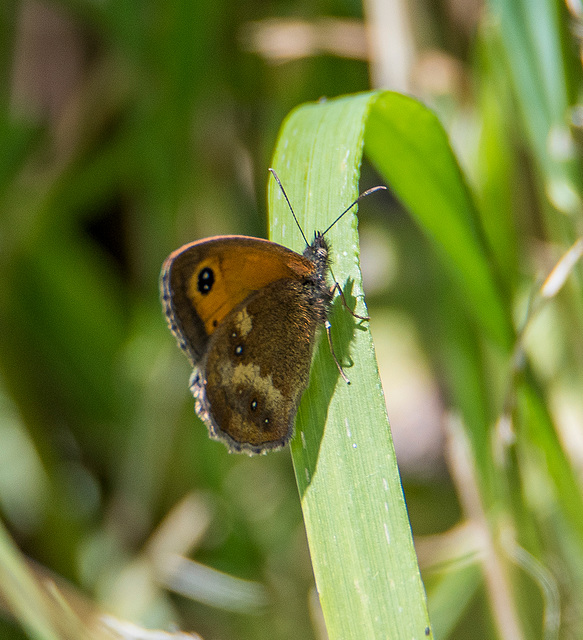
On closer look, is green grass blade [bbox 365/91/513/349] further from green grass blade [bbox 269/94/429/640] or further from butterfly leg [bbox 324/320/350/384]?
butterfly leg [bbox 324/320/350/384]

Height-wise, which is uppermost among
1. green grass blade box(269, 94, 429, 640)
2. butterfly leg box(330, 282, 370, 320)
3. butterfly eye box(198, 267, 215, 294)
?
butterfly eye box(198, 267, 215, 294)

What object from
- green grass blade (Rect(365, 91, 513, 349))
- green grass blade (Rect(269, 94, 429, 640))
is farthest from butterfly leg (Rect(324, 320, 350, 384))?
green grass blade (Rect(365, 91, 513, 349))

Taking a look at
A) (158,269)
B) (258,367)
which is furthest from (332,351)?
(158,269)

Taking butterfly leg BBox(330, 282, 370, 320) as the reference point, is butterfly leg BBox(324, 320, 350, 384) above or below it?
below

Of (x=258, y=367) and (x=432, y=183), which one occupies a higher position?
(x=432, y=183)

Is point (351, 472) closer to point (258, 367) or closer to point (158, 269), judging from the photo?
point (258, 367)

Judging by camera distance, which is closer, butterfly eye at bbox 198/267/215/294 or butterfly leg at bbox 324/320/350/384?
butterfly leg at bbox 324/320/350/384

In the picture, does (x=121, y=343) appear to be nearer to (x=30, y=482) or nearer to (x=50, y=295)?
(x=50, y=295)
